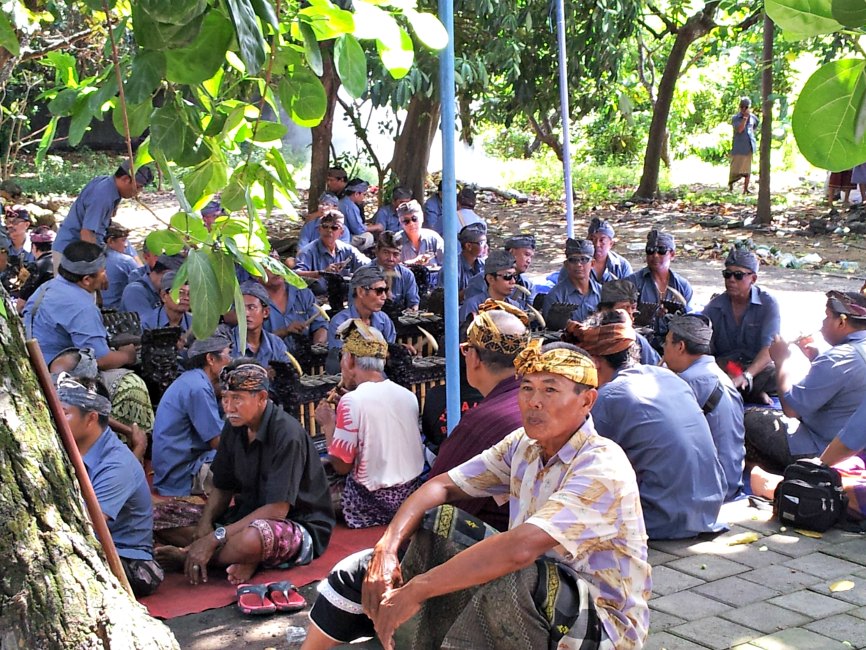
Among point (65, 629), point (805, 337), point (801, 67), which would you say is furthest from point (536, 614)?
point (801, 67)

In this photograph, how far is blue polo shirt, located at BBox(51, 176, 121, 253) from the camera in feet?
30.3

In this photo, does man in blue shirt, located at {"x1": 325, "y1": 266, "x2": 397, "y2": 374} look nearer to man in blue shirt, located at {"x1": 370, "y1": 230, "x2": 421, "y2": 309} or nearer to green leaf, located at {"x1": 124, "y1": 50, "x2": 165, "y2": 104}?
man in blue shirt, located at {"x1": 370, "y1": 230, "x2": 421, "y2": 309}

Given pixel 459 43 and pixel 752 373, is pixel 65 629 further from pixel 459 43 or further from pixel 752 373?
pixel 459 43

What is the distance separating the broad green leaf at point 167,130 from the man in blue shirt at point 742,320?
581 centimetres

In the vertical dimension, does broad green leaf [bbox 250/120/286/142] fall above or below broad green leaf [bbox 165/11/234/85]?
below

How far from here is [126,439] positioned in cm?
649

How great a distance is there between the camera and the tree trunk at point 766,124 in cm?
1464

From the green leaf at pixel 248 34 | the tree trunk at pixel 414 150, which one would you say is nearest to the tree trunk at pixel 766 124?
the tree trunk at pixel 414 150

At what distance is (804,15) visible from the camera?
1.34 metres

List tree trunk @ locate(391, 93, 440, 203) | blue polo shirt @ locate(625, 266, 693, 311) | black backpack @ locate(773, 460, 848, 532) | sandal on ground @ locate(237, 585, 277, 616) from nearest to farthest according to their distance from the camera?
sandal on ground @ locate(237, 585, 277, 616), black backpack @ locate(773, 460, 848, 532), blue polo shirt @ locate(625, 266, 693, 311), tree trunk @ locate(391, 93, 440, 203)

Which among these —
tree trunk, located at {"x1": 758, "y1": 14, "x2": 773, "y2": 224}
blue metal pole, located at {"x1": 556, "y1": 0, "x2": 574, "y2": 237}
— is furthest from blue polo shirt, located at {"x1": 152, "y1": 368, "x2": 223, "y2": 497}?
tree trunk, located at {"x1": 758, "y1": 14, "x2": 773, "y2": 224}

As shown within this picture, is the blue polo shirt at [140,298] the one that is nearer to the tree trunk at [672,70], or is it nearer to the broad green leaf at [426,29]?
the broad green leaf at [426,29]

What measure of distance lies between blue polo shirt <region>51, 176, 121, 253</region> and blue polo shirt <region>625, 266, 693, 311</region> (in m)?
4.52

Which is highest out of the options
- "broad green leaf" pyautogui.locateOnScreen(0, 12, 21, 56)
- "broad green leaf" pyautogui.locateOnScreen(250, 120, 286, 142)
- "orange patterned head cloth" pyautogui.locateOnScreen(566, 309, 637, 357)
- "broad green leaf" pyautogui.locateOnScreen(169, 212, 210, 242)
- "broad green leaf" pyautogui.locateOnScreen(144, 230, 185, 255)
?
"broad green leaf" pyautogui.locateOnScreen(0, 12, 21, 56)
